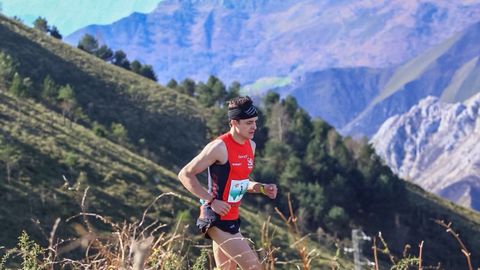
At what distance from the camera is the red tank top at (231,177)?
632cm

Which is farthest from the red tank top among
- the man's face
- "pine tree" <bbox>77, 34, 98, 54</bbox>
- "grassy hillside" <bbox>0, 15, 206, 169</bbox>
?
"pine tree" <bbox>77, 34, 98, 54</bbox>

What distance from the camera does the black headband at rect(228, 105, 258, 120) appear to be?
21.0 feet

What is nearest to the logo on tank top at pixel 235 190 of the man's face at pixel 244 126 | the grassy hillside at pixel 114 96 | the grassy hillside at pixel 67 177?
the man's face at pixel 244 126

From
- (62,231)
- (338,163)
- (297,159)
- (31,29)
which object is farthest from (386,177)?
(62,231)

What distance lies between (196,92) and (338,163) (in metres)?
21.1

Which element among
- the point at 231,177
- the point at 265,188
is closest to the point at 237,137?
the point at 231,177

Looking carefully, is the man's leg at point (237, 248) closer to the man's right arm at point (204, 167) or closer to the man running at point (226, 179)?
the man running at point (226, 179)

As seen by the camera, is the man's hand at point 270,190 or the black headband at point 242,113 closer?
the black headband at point 242,113

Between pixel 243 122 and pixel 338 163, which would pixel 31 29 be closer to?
pixel 338 163

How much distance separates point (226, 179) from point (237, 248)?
1.88 feet

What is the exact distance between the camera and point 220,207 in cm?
616

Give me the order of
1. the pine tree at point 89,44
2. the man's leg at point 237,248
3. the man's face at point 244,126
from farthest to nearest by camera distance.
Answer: the pine tree at point 89,44, the man's face at point 244,126, the man's leg at point 237,248

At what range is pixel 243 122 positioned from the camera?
6.40 meters

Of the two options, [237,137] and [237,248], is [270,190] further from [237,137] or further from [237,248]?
[237,248]
